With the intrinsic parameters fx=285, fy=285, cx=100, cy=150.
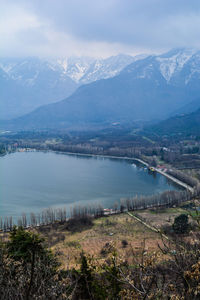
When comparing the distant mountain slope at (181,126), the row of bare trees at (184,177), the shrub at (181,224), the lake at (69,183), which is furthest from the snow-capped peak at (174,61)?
the shrub at (181,224)

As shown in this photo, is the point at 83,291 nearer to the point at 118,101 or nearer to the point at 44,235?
the point at 44,235

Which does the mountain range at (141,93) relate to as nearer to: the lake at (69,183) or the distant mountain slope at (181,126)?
the distant mountain slope at (181,126)

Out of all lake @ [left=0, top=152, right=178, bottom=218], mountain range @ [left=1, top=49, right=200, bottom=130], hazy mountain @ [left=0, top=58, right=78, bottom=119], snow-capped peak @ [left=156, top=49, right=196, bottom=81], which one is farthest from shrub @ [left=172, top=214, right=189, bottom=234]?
hazy mountain @ [left=0, top=58, right=78, bottom=119]

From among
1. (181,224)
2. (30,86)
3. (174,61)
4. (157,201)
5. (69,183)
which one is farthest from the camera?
(30,86)

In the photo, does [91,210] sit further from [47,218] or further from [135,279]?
[135,279]

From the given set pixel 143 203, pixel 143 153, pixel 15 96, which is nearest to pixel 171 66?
pixel 15 96

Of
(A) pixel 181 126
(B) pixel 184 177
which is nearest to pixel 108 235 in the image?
(B) pixel 184 177
